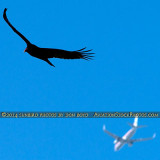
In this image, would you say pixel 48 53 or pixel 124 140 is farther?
pixel 124 140

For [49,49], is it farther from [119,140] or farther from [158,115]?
[119,140]

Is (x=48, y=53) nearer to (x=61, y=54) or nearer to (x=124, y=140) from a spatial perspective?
(x=61, y=54)

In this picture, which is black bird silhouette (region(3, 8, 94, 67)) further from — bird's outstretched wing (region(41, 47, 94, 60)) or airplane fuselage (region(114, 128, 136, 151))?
airplane fuselage (region(114, 128, 136, 151))

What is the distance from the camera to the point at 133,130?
9731 cm

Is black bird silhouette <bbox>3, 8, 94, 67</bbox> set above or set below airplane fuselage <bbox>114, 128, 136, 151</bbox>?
below

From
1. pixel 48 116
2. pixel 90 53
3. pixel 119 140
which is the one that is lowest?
pixel 90 53

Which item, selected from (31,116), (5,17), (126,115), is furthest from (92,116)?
(5,17)

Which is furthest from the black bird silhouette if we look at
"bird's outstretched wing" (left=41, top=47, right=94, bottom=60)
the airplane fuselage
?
the airplane fuselage

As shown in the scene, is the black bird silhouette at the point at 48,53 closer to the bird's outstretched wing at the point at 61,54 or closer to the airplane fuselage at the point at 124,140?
the bird's outstretched wing at the point at 61,54

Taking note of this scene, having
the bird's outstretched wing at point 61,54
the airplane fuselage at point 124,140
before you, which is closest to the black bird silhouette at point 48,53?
the bird's outstretched wing at point 61,54

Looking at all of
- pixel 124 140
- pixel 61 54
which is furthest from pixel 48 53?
pixel 124 140

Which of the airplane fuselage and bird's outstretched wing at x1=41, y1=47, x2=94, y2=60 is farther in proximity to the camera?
the airplane fuselage

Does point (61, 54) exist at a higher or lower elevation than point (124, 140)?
lower

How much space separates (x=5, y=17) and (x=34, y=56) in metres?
2.73
